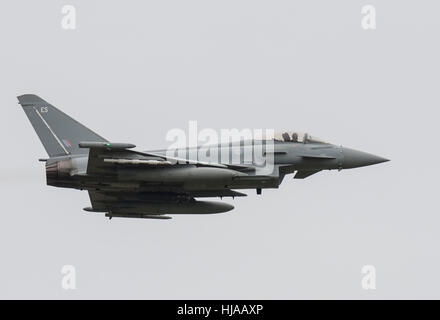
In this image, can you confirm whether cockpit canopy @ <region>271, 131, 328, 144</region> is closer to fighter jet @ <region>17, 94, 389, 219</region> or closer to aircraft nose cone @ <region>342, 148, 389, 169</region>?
fighter jet @ <region>17, 94, 389, 219</region>

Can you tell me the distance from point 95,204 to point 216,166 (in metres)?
4.84

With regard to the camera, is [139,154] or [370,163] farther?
[370,163]

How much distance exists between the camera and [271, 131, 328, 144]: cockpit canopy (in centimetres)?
3216

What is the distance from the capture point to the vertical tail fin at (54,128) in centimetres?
3150

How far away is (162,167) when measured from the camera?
30.6 metres

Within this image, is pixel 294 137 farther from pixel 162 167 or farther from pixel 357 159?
pixel 162 167

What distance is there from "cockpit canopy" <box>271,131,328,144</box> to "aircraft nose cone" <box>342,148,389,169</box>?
36.1 inches

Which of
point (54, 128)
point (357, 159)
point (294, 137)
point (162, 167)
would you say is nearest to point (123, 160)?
point (162, 167)

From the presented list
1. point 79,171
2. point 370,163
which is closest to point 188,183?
point 79,171

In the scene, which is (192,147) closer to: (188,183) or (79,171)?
(188,183)

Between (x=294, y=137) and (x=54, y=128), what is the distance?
7196 millimetres

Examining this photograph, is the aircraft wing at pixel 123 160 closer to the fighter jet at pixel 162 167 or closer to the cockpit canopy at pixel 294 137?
the fighter jet at pixel 162 167

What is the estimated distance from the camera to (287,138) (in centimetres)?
3219

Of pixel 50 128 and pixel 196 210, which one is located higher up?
pixel 50 128
